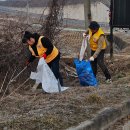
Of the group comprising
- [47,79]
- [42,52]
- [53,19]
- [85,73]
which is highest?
[53,19]

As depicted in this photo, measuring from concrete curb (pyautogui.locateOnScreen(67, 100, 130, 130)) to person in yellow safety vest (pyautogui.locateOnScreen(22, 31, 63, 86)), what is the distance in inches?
102

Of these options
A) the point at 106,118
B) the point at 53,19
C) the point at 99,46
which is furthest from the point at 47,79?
the point at 53,19

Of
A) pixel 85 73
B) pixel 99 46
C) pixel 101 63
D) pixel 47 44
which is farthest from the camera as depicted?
pixel 101 63

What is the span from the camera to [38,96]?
8.86m

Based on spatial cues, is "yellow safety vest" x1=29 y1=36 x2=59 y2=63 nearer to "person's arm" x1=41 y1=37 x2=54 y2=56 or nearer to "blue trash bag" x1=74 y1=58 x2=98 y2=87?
"person's arm" x1=41 y1=37 x2=54 y2=56

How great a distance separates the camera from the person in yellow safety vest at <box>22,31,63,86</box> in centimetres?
977

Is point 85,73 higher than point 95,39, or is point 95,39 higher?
point 95,39

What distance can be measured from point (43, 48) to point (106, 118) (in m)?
3.28

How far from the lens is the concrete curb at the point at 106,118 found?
6.64 meters

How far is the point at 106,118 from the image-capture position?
278 inches

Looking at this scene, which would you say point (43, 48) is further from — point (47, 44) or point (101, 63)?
point (101, 63)

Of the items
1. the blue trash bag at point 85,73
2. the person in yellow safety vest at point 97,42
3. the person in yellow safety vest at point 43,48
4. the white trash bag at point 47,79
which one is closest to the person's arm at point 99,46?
the person in yellow safety vest at point 97,42

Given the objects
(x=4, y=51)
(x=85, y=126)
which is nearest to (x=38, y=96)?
(x=85, y=126)

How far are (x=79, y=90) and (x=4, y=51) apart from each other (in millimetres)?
3316
